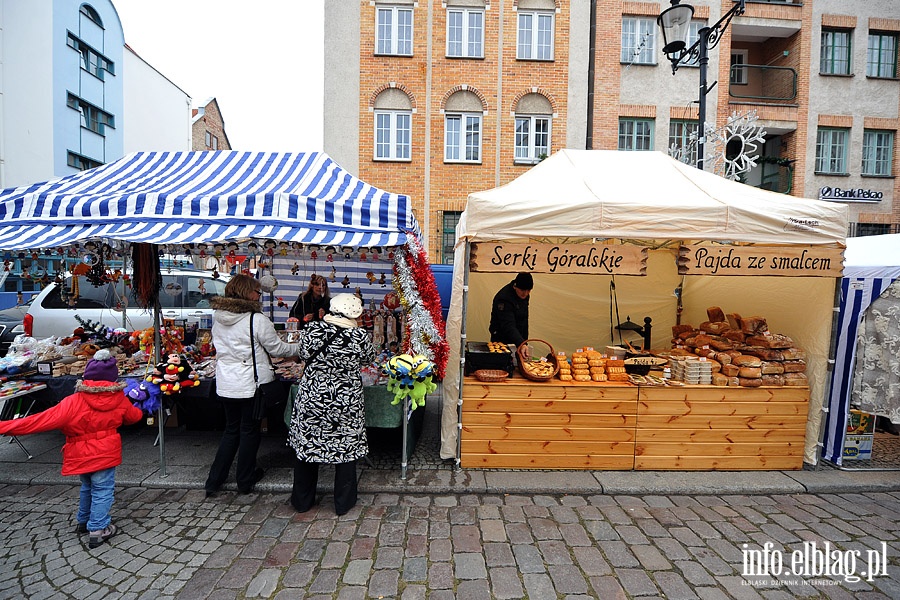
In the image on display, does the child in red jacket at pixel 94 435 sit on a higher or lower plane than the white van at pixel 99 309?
lower

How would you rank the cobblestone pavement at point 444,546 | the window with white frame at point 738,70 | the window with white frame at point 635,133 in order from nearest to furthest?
the cobblestone pavement at point 444,546
the window with white frame at point 635,133
the window with white frame at point 738,70

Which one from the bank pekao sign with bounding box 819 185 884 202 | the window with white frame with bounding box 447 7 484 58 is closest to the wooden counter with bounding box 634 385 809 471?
the window with white frame with bounding box 447 7 484 58

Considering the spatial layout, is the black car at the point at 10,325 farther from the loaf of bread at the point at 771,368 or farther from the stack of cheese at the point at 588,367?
the loaf of bread at the point at 771,368

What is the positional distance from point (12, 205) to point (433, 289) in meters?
4.15

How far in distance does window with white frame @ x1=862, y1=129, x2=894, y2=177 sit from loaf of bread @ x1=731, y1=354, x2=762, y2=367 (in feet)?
50.4

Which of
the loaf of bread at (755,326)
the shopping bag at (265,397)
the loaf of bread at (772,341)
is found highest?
the loaf of bread at (755,326)

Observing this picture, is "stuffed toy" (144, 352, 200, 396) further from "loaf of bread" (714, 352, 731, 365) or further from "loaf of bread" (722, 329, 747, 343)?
"loaf of bread" (722, 329, 747, 343)

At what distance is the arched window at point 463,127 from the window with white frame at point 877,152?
13101 millimetres

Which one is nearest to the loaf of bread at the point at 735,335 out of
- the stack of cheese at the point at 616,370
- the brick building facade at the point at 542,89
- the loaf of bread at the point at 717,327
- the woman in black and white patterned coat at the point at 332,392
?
the loaf of bread at the point at 717,327

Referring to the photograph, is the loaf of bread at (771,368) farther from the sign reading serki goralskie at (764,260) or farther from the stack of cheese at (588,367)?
the stack of cheese at (588,367)

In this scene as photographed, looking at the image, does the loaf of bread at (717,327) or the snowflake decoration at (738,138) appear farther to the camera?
the snowflake decoration at (738,138)

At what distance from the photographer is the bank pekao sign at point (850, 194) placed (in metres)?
14.1

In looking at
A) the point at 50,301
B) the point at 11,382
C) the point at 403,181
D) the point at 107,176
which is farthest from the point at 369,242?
the point at 403,181

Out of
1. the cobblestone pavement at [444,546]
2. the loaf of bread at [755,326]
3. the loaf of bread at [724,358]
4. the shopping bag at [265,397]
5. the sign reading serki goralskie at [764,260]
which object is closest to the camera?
the cobblestone pavement at [444,546]
